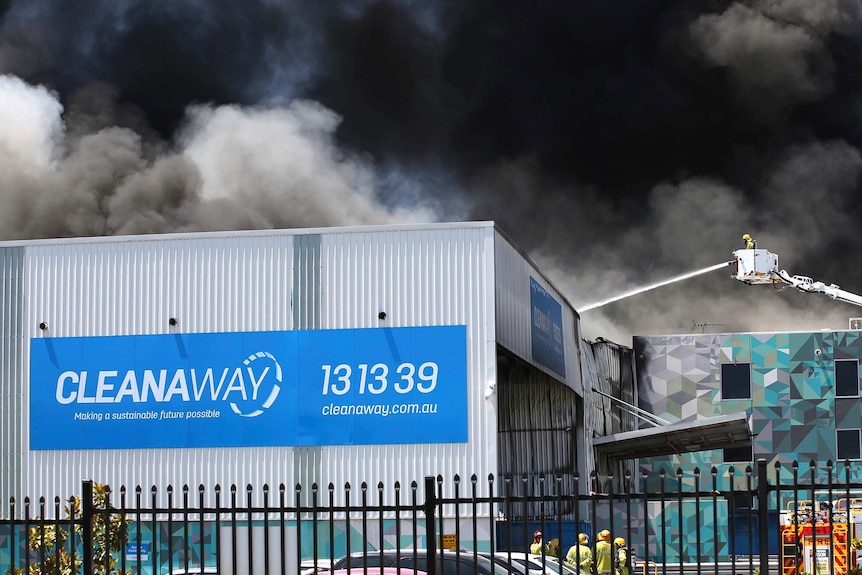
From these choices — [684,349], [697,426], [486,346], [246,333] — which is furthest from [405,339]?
[684,349]

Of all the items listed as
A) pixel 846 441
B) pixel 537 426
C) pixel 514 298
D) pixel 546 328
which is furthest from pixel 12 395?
pixel 846 441

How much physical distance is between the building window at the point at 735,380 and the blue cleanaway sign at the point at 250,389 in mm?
23342

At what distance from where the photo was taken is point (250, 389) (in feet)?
79.4

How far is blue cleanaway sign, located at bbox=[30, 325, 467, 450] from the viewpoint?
23.7 meters

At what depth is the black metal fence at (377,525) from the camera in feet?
32.8

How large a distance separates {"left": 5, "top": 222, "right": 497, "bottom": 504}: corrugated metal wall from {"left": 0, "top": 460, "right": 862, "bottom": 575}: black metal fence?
51cm

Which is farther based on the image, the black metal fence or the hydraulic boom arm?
the hydraulic boom arm

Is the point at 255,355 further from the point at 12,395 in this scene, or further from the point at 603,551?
the point at 603,551

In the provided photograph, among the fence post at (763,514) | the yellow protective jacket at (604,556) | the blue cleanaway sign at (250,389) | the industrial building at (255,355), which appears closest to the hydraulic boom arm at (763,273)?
the industrial building at (255,355)

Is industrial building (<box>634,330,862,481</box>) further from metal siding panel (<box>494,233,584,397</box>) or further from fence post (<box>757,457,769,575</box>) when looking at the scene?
fence post (<box>757,457,769,575</box>)

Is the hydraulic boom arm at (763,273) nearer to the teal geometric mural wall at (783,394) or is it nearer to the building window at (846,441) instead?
the teal geometric mural wall at (783,394)

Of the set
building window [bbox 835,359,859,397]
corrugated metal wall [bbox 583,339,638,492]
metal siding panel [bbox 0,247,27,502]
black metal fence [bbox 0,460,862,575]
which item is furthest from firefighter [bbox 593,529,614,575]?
building window [bbox 835,359,859,397]

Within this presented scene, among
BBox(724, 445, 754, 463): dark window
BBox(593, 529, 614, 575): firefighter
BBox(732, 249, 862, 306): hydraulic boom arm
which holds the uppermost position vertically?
BBox(732, 249, 862, 306): hydraulic boom arm

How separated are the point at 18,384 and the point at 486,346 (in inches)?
371
